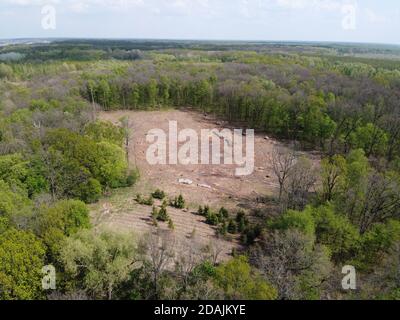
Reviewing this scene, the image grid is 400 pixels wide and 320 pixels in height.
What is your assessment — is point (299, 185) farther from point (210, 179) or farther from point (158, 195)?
point (158, 195)

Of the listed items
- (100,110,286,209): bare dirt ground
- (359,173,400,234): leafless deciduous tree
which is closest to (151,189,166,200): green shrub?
(100,110,286,209): bare dirt ground

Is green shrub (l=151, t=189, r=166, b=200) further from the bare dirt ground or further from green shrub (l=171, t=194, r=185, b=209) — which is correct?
green shrub (l=171, t=194, r=185, b=209)

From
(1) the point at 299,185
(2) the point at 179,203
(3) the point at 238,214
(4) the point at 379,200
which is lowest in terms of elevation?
(3) the point at 238,214

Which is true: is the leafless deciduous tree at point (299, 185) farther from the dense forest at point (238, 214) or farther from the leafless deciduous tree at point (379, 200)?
the leafless deciduous tree at point (379, 200)

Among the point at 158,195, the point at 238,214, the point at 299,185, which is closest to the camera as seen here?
the point at 299,185

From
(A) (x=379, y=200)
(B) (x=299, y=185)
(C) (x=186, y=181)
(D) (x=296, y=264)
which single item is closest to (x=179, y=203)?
(C) (x=186, y=181)

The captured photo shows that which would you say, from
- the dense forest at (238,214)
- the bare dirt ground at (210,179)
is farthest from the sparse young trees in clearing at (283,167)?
the bare dirt ground at (210,179)

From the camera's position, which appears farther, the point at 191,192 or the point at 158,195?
the point at 191,192

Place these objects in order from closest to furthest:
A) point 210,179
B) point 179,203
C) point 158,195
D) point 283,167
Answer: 1. point 179,203
2. point 283,167
3. point 158,195
4. point 210,179

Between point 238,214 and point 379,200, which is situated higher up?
point 379,200
